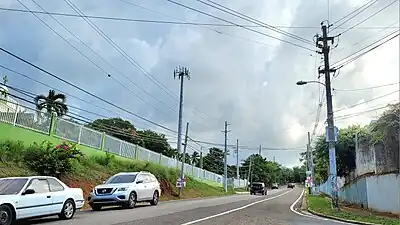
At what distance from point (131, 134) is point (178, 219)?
52.0 m

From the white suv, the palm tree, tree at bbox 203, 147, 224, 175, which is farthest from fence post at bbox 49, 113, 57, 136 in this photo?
tree at bbox 203, 147, 224, 175

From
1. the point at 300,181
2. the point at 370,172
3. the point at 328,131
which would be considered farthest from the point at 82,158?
the point at 300,181

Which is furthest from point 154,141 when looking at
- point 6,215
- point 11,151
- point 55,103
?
point 6,215

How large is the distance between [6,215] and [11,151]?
38.2ft

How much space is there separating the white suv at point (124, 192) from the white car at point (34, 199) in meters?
4.33

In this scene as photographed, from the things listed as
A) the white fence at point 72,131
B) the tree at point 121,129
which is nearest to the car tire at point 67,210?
the white fence at point 72,131

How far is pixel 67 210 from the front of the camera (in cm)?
1474

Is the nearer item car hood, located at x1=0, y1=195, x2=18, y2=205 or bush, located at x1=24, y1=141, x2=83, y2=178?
car hood, located at x1=0, y1=195, x2=18, y2=205

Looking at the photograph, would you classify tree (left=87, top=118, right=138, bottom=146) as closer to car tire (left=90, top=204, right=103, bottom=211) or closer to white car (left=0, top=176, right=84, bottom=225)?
car tire (left=90, top=204, right=103, bottom=211)

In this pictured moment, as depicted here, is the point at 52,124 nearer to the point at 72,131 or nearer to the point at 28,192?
the point at 72,131

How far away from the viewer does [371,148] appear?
2644cm

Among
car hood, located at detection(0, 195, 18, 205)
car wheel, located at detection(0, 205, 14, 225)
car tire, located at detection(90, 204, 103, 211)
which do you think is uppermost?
car hood, located at detection(0, 195, 18, 205)

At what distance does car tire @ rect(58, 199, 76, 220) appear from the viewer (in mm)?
14584

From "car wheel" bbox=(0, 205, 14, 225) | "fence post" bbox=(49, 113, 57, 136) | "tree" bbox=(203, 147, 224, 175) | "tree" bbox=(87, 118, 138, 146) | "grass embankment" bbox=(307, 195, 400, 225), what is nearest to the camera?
"car wheel" bbox=(0, 205, 14, 225)
